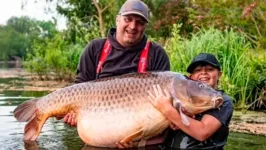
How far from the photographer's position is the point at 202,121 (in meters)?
4.12

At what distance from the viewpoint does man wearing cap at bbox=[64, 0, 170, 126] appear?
15.2 ft

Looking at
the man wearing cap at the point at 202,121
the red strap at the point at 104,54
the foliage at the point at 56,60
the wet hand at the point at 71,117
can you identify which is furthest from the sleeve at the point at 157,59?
the foliage at the point at 56,60

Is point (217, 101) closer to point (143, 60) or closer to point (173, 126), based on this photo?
point (173, 126)

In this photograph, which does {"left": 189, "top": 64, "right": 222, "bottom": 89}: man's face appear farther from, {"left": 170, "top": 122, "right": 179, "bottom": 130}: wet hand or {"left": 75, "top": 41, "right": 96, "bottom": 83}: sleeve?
{"left": 75, "top": 41, "right": 96, "bottom": 83}: sleeve

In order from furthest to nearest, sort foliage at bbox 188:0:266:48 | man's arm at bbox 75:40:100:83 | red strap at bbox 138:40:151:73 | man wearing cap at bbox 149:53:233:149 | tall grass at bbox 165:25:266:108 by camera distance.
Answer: foliage at bbox 188:0:266:48 → tall grass at bbox 165:25:266:108 → man's arm at bbox 75:40:100:83 → red strap at bbox 138:40:151:73 → man wearing cap at bbox 149:53:233:149

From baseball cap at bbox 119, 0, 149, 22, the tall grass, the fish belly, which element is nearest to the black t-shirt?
the fish belly

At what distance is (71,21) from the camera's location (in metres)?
22.1

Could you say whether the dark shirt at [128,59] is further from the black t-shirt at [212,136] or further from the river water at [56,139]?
the river water at [56,139]

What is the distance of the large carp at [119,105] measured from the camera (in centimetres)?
403

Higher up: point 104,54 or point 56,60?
point 104,54

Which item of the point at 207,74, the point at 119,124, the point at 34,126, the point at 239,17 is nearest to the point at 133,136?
the point at 119,124

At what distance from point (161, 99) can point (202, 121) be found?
431 mm

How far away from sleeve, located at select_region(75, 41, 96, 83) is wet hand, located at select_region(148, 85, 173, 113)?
1068 mm

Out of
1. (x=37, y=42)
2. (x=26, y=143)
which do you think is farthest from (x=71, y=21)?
(x=26, y=143)
